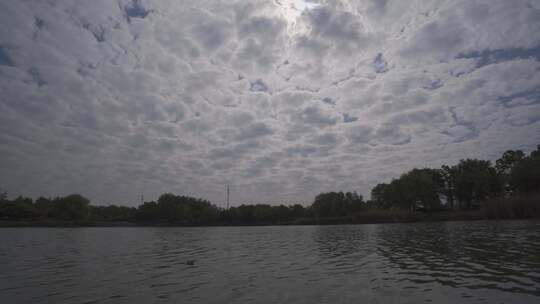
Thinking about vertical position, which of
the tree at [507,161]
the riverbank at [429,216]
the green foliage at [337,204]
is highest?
the tree at [507,161]

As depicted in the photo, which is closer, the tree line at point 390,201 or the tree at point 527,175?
the tree at point 527,175

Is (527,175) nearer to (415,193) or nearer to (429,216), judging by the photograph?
(429,216)

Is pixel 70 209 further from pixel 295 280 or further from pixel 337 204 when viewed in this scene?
pixel 295 280

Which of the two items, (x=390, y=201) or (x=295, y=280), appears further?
(x=390, y=201)

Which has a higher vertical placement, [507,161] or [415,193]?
[507,161]

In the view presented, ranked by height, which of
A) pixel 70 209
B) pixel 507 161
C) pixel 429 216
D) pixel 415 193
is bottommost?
pixel 429 216

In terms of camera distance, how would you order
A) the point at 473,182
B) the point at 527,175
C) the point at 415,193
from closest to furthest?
the point at 527,175 < the point at 415,193 < the point at 473,182

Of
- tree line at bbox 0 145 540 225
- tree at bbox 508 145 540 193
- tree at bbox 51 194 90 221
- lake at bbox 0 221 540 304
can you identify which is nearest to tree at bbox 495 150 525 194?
tree line at bbox 0 145 540 225

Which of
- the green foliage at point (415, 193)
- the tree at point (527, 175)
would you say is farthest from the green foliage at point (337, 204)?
the tree at point (527, 175)

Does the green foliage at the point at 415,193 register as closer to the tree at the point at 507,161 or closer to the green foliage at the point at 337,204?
the green foliage at the point at 337,204

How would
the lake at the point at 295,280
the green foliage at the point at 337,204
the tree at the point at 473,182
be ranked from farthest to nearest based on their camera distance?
the green foliage at the point at 337,204 < the tree at the point at 473,182 < the lake at the point at 295,280

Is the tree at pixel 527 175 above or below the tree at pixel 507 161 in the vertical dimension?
below

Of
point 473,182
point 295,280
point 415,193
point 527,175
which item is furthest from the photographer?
point 473,182

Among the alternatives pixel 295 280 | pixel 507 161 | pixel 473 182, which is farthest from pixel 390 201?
pixel 295 280
